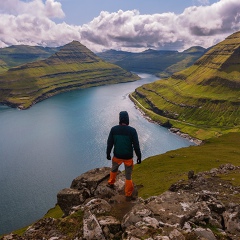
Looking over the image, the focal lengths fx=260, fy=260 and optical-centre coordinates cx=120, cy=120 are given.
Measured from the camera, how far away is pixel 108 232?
1970 centimetres

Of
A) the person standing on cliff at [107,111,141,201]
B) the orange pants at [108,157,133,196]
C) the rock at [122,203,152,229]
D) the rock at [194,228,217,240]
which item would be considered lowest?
the rock at [194,228,217,240]

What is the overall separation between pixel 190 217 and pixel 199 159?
4286 inches

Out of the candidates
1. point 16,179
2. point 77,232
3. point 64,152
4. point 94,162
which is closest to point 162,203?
point 77,232

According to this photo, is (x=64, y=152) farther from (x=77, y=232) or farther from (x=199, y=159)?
(x=77, y=232)

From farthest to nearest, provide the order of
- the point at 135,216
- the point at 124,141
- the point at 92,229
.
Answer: the point at 124,141, the point at 135,216, the point at 92,229

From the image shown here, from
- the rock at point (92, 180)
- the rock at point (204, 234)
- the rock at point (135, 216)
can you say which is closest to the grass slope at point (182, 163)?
the rock at point (92, 180)

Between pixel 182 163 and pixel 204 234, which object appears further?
pixel 182 163

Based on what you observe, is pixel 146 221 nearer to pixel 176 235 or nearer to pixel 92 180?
pixel 176 235

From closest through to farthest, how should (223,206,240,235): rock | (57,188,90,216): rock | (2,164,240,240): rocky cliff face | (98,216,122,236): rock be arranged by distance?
1. (2,164,240,240): rocky cliff face
2. (98,216,122,236): rock
3. (223,206,240,235): rock
4. (57,188,90,216): rock

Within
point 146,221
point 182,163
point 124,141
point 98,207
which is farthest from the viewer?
point 182,163

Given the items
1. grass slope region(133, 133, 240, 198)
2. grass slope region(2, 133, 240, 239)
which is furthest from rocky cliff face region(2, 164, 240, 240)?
grass slope region(133, 133, 240, 198)

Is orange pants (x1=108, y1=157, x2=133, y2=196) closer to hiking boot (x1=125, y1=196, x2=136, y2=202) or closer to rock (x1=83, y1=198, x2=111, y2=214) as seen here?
hiking boot (x1=125, y1=196, x2=136, y2=202)

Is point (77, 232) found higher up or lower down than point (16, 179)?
higher up

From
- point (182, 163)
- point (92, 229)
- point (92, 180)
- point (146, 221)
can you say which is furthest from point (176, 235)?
point (182, 163)
